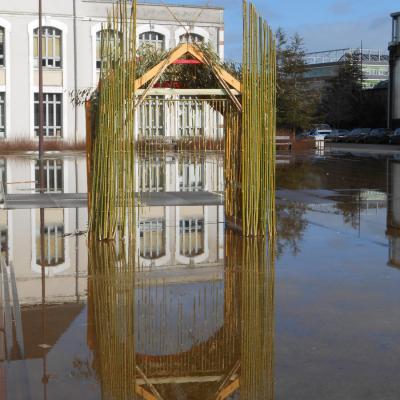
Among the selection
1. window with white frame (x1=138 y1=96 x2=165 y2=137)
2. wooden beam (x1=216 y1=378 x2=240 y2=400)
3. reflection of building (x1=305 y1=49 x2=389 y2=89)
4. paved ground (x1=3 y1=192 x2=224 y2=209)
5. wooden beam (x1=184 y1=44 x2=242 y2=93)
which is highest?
reflection of building (x1=305 y1=49 x2=389 y2=89)

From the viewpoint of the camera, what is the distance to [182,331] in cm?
612

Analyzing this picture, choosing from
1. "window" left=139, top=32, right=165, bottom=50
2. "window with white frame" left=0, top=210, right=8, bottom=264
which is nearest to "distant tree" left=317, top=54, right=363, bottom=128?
"window" left=139, top=32, right=165, bottom=50

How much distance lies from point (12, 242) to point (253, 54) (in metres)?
4.24

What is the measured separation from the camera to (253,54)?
1010 centimetres

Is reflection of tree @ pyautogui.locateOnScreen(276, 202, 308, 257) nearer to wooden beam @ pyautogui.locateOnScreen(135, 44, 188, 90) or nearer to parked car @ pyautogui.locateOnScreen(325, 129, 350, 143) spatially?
wooden beam @ pyautogui.locateOnScreen(135, 44, 188, 90)

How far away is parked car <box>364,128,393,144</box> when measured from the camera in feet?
181

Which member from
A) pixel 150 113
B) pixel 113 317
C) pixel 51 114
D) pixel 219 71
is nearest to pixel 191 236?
pixel 219 71

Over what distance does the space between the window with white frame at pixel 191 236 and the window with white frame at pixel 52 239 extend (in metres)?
1.62

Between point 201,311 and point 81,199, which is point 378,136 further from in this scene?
point 201,311

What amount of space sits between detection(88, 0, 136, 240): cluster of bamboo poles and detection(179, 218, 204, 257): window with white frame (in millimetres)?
847

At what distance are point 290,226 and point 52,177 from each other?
11692 mm

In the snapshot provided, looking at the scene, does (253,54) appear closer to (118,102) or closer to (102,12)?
(118,102)

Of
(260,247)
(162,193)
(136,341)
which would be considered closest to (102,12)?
(162,193)

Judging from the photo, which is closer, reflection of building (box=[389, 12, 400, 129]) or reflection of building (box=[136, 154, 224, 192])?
reflection of building (box=[136, 154, 224, 192])
